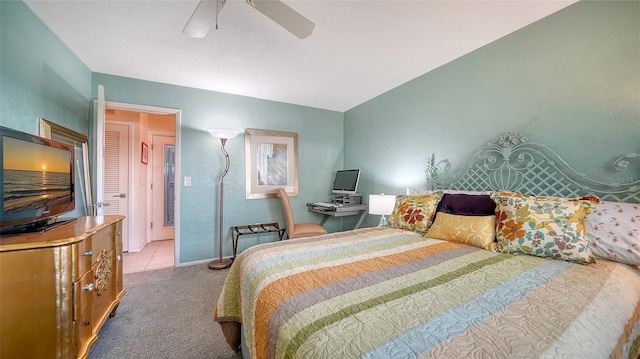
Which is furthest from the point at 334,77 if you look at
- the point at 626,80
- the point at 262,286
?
the point at 262,286

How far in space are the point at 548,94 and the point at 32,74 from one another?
12.4 feet

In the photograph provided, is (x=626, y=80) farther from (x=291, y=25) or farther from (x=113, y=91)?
(x=113, y=91)

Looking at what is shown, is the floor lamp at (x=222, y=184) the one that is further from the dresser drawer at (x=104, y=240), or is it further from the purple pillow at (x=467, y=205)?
the purple pillow at (x=467, y=205)

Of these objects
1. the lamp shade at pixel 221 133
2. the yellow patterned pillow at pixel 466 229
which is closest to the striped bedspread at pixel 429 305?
the yellow patterned pillow at pixel 466 229

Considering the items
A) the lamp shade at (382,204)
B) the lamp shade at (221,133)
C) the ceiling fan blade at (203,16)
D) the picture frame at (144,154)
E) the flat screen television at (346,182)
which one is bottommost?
the lamp shade at (382,204)

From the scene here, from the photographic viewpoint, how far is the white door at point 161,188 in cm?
419

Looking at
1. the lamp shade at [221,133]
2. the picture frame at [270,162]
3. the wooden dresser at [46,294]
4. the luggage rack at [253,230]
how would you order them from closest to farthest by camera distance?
the wooden dresser at [46,294], the lamp shade at [221,133], the luggage rack at [253,230], the picture frame at [270,162]

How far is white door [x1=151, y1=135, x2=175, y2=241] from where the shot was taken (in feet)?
13.7

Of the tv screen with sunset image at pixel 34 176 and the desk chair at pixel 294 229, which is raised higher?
the tv screen with sunset image at pixel 34 176

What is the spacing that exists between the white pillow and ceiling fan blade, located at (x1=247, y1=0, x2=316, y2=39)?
206cm

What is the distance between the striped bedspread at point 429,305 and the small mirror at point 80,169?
70.3 inches

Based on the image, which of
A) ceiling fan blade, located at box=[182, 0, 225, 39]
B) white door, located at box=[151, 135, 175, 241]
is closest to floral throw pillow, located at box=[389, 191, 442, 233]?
ceiling fan blade, located at box=[182, 0, 225, 39]

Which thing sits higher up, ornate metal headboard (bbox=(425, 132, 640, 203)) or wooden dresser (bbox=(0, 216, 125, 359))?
ornate metal headboard (bbox=(425, 132, 640, 203))

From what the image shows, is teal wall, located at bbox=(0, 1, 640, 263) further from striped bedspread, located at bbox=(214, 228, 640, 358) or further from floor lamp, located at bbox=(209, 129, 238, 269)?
striped bedspread, located at bbox=(214, 228, 640, 358)
